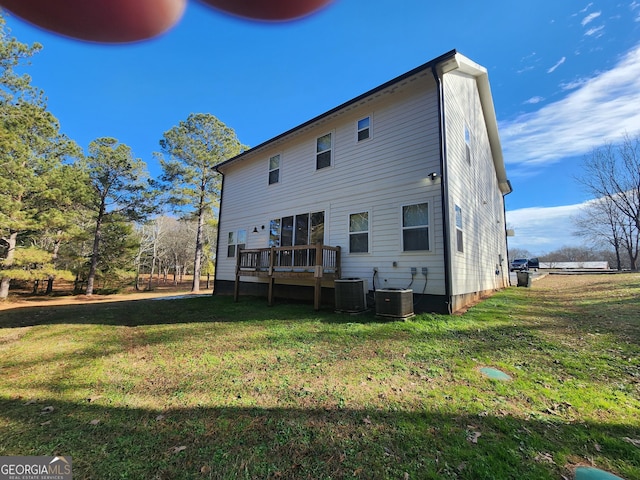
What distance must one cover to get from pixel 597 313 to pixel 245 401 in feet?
27.1

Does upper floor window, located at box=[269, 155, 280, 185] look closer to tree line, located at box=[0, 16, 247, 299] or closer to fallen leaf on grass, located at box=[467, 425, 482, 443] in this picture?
tree line, located at box=[0, 16, 247, 299]

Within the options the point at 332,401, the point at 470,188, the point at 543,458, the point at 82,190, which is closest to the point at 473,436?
the point at 543,458

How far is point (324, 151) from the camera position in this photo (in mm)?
9531

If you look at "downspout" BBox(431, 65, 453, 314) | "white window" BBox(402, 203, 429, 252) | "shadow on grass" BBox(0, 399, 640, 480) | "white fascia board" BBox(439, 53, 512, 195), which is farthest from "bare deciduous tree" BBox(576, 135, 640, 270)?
"shadow on grass" BBox(0, 399, 640, 480)

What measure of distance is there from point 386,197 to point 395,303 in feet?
10.0

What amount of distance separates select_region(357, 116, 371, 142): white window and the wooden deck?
3.53m

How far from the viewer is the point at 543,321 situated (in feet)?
19.7

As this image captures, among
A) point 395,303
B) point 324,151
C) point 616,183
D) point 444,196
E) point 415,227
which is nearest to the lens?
point 395,303

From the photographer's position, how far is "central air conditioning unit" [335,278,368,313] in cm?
675

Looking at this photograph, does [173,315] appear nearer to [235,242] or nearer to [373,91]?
[235,242]

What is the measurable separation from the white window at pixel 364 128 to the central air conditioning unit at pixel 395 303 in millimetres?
4850

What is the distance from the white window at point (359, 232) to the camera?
8.02m

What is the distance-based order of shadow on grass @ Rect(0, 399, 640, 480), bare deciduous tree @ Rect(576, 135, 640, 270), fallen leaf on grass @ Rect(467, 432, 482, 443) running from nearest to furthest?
shadow on grass @ Rect(0, 399, 640, 480) → fallen leaf on grass @ Rect(467, 432, 482, 443) → bare deciduous tree @ Rect(576, 135, 640, 270)

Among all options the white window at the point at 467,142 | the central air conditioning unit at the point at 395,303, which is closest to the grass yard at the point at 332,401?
the central air conditioning unit at the point at 395,303
